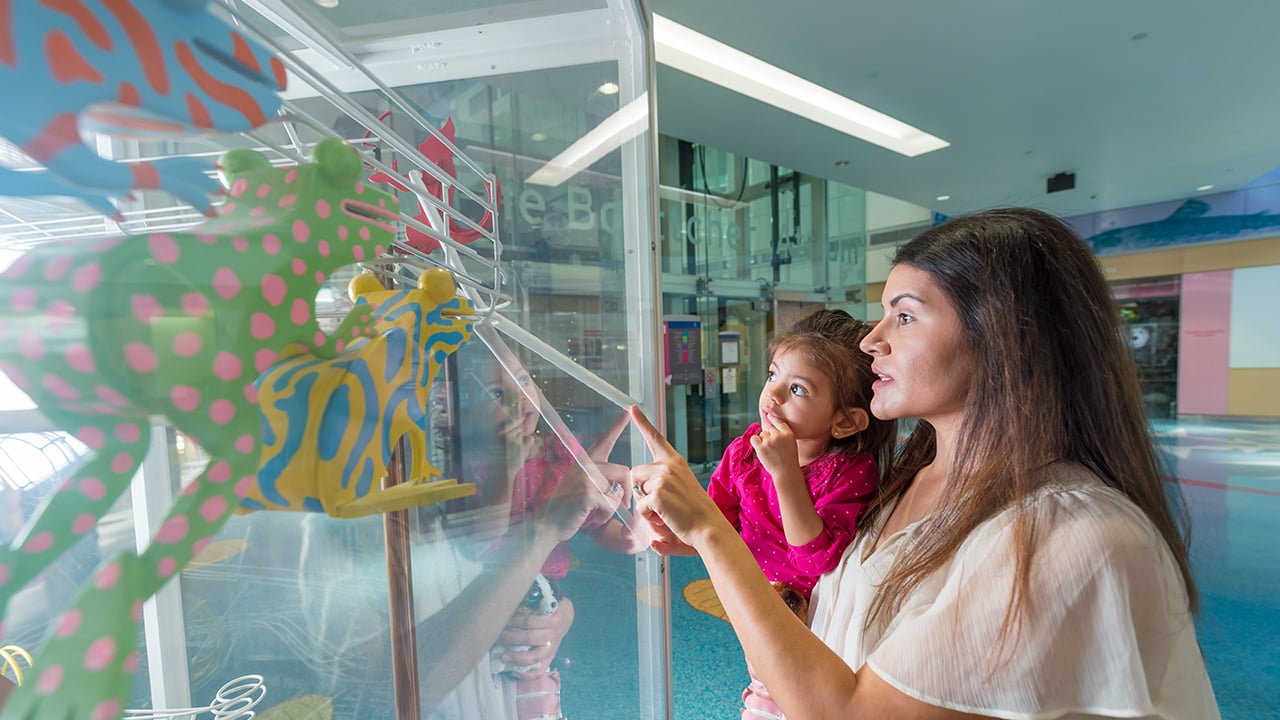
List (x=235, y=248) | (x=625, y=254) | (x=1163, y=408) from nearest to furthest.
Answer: (x=235, y=248) < (x=625, y=254) < (x=1163, y=408)

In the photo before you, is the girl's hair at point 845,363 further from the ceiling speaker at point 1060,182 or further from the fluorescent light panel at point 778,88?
the ceiling speaker at point 1060,182

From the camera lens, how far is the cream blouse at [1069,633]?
57 cm

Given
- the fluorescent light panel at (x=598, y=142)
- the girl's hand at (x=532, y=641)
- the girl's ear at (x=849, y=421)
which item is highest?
the fluorescent light panel at (x=598, y=142)

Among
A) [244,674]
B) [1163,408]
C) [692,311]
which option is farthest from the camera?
[1163,408]

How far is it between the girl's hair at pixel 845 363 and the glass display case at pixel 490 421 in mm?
309

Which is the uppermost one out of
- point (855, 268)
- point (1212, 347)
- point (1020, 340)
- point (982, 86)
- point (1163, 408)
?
point (982, 86)

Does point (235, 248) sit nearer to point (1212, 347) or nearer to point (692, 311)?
point (692, 311)

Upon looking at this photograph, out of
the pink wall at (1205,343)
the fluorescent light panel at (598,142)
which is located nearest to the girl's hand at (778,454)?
the fluorescent light panel at (598,142)

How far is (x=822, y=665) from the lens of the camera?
63 centimetres

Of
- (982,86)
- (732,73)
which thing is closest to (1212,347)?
(982,86)

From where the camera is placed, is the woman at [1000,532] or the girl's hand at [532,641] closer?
the woman at [1000,532]

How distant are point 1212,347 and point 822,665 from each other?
415 inches

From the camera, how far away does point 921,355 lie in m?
0.77

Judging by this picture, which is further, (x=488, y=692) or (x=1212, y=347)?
(x=1212, y=347)
